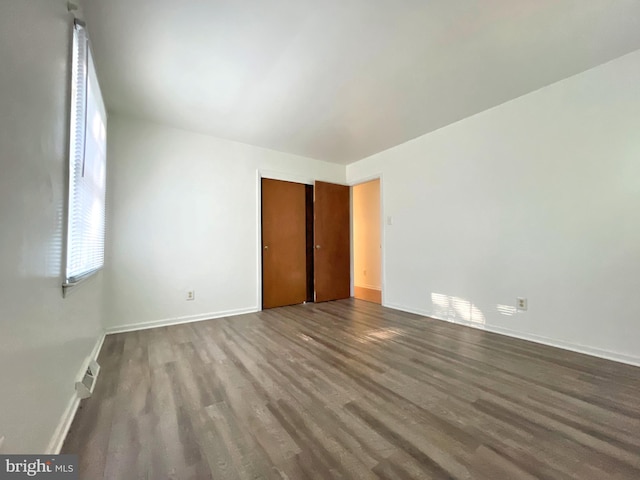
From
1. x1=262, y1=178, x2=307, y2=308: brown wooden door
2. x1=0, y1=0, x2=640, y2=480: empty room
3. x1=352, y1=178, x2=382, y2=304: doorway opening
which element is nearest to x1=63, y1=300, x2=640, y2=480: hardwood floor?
x1=0, y1=0, x2=640, y2=480: empty room

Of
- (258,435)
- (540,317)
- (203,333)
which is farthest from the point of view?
(203,333)

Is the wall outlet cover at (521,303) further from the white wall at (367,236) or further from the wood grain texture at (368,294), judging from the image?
the white wall at (367,236)

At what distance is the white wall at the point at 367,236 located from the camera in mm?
5602

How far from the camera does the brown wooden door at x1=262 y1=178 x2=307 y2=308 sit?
408 cm

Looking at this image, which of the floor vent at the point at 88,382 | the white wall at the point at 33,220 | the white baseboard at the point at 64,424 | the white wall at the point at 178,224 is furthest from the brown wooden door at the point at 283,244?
the white wall at the point at 33,220

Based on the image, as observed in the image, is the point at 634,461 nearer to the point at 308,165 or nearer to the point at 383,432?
the point at 383,432

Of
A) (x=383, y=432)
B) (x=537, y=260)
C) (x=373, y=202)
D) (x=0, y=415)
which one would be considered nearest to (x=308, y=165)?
(x=373, y=202)

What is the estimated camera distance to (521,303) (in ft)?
8.70

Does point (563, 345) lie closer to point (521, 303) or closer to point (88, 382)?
point (521, 303)

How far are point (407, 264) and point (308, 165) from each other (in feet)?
7.48

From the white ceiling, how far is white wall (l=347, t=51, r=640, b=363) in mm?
324

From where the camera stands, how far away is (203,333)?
9.53 ft

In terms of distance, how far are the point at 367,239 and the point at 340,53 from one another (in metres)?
4.14

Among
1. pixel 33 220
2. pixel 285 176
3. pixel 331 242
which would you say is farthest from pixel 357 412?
pixel 285 176
